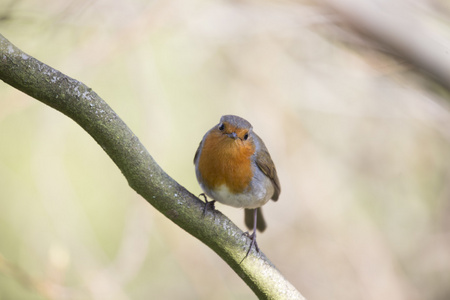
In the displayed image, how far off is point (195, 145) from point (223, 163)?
312 cm

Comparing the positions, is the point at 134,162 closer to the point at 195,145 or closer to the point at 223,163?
the point at 223,163

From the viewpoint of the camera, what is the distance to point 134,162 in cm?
229

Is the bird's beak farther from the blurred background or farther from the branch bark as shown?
the blurred background

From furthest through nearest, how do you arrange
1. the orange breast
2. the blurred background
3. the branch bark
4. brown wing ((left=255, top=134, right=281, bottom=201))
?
the blurred background → brown wing ((left=255, top=134, right=281, bottom=201)) → the orange breast → the branch bark

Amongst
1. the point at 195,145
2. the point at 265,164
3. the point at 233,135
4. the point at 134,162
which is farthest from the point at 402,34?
the point at 195,145

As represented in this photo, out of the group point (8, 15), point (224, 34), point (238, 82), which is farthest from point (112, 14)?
point (8, 15)

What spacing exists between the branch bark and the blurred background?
278 centimetres

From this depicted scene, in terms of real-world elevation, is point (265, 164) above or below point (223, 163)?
above

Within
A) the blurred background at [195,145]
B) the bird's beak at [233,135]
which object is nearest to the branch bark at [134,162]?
the bird's beak at [233,135]

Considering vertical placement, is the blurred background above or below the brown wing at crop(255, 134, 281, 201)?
above

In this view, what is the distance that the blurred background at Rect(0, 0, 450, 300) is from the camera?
537 centimetres

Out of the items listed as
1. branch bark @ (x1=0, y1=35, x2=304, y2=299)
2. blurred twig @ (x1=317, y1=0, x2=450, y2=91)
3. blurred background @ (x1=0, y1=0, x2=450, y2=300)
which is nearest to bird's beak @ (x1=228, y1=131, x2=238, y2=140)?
branch bark @ (x1=0, y1=35, x2=304, y2=299)

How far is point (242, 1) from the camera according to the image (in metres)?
5.36

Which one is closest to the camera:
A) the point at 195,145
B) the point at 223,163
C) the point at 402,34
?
the point at 402,34
